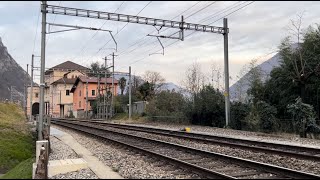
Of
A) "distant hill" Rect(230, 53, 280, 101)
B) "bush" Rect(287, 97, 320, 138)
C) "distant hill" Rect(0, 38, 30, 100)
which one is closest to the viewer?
"bush" Rect(287, 97, 320, 138)

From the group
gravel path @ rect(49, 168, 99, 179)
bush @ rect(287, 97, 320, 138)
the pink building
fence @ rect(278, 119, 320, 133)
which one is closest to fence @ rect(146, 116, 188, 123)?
fence @ rect(278, 119, 320, 133)

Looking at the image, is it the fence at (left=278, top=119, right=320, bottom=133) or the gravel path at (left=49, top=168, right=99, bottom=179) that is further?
the fence at (left=278, top=119, right=320, bottom=133)

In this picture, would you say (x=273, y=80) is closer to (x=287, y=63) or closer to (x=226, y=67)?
(x=287, y=63)

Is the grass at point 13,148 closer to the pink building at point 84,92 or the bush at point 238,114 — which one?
the bush at point 238,114

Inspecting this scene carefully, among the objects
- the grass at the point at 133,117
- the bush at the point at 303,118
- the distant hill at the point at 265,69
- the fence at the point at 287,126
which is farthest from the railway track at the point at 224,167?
the grass at the point at 133,117

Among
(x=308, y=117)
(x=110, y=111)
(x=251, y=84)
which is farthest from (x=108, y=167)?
(x=110, y=111)

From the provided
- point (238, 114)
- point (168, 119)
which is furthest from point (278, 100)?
point (168, 119)

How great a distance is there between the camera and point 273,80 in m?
33.9

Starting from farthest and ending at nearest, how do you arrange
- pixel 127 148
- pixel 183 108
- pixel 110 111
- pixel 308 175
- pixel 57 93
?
pixel 57 93, pixel 110 111, pixel 183 108, pixel 127 148, pixel 308 175

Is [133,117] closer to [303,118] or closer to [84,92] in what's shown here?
[303,118]

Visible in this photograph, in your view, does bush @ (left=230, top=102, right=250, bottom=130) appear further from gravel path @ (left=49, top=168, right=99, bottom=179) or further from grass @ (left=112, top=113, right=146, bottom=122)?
gravel path @ (left=49, top=168, right=99, bottom=179)

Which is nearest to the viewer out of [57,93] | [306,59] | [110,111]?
[306,59]

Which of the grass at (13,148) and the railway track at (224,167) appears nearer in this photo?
the railway track at (224,167)

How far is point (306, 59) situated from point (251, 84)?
250 inches
